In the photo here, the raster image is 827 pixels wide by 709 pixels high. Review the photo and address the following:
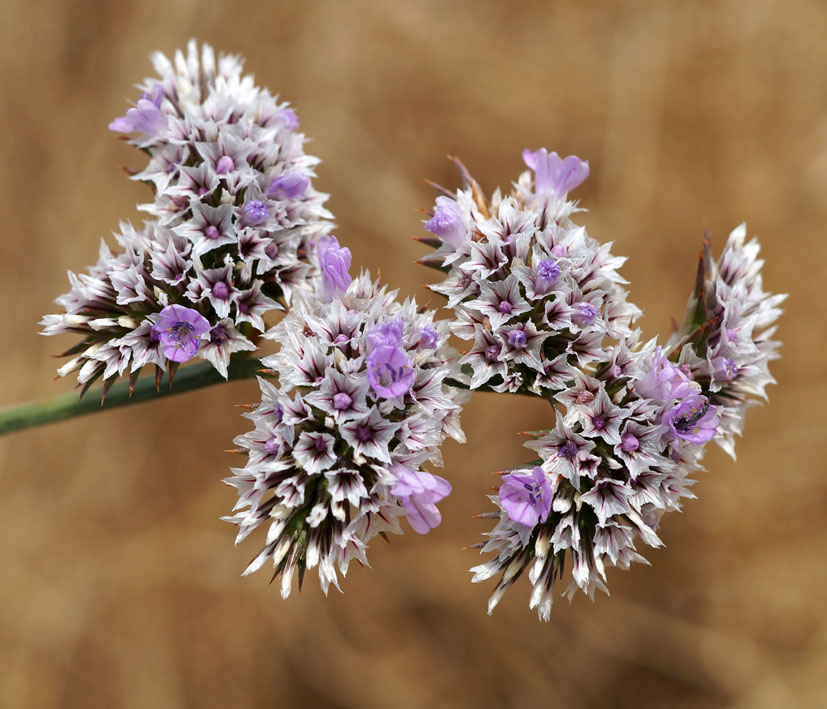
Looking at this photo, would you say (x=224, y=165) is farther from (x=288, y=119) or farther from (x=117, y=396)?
(x=117, y=396)

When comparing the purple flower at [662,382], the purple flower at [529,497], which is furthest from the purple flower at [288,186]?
the purple flower at [662,382]

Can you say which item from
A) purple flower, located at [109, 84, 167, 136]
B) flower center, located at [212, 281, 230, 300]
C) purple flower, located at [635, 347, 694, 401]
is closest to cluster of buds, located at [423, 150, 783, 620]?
purple flower, located at [635, 347, 694, 401]

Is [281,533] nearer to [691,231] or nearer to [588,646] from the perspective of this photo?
[588,646]

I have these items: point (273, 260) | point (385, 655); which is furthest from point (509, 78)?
point (385, 655)

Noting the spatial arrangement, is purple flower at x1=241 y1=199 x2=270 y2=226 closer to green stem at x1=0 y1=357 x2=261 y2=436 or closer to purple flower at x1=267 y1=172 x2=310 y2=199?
purple flower at x1=267 y1=172 x2=310 y2=199

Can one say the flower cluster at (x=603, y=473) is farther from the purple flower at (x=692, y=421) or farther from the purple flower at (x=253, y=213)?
the purple flower at (x=253, y=213)

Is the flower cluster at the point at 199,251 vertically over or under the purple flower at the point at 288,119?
under

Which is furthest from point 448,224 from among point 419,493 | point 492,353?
point 419,493
